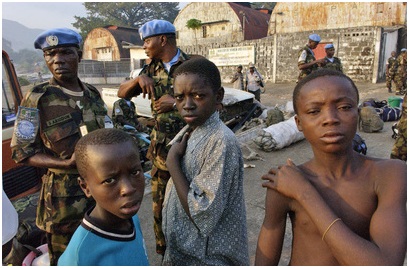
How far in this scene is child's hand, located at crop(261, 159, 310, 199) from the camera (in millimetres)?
1170

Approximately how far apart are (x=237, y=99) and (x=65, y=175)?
561 centimetres

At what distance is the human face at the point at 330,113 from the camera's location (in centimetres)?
110

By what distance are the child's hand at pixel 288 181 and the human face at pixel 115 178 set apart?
53 cm

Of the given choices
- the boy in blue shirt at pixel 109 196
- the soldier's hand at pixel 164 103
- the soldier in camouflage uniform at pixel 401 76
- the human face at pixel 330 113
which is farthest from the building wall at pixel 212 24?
the boy in blue shirt at pixel 109 196

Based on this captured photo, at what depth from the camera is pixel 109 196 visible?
1.17m

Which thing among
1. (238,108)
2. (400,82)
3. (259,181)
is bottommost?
(259,181)

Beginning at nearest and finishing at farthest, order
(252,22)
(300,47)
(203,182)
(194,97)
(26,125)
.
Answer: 1. (203,182)
2. (194,97)
3. (26,125)
4. (300,47)
5. (252,22)

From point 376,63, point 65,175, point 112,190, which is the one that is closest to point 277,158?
point 65,175

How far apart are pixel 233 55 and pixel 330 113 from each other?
18.2 m

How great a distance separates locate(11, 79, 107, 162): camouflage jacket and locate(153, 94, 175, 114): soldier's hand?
0.52 metres

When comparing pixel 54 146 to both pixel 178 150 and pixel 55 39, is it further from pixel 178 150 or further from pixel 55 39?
pixel 178 150

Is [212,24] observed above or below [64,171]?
above

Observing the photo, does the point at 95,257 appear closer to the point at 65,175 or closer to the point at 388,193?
the point at 65,175

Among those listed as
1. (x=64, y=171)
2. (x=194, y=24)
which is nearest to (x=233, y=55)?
(x=194, y=24)
